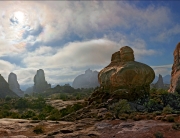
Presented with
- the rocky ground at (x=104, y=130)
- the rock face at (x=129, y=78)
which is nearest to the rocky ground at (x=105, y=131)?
the rocky ground at (x=104, y=130)

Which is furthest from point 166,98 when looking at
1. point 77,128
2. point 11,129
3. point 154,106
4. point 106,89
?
point 11,129

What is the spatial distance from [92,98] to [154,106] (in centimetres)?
1108

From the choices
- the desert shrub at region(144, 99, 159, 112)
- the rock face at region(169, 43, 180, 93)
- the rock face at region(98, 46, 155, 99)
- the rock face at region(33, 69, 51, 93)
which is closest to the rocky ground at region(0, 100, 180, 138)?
the desert shrub at region(144, 99, 159, 112)

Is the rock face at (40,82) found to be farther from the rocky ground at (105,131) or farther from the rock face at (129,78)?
the rocky ground at (105,131)

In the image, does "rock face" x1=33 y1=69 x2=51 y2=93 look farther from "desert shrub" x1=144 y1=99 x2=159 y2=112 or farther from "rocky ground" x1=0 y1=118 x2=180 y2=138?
"rocky ground" x1=0 y1=118 x2=180 y2=138

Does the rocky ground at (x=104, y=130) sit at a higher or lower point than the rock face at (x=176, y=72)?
lower

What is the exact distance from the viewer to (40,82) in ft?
506

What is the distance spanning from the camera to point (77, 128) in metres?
18.1

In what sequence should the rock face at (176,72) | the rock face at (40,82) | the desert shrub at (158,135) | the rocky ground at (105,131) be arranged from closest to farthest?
the desert shrub at (158,135) < the rocky ground at (105,131) < the rock face at (176,72) < the rock face at (40,82)

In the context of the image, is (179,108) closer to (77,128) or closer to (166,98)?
(166,98)

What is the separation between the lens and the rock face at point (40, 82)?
152 m

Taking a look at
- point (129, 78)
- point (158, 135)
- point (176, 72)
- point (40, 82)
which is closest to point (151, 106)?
point (129, 78)

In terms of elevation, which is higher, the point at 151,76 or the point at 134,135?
the point at 151,76

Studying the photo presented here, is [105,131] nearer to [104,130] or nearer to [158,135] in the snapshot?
[104,130]
